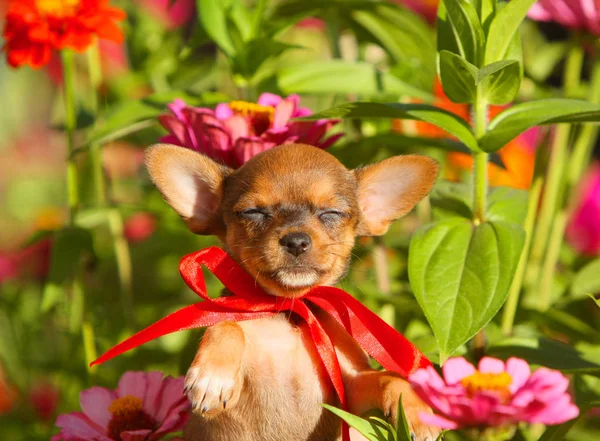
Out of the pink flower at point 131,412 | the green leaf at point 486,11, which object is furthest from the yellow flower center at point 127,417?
the green leaf at point 486,11

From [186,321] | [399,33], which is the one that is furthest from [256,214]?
[399,33]

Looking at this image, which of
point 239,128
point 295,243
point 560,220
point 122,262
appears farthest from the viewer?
point 122,262

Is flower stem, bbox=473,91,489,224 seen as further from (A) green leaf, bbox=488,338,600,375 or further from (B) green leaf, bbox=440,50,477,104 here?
(A) green leaf, bbox=488,338,600,375

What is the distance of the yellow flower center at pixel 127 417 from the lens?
50.6 inches

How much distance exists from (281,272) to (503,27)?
47 centimetres

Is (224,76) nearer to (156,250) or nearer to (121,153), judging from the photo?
(156,250)

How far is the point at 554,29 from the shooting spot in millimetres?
3670

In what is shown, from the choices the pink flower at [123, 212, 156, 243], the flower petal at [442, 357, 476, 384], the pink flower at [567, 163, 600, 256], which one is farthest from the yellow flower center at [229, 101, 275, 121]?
the pink flower at [567, 163, 600, 256]

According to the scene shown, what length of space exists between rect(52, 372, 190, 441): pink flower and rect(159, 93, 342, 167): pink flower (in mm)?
353

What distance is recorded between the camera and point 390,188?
4.57ft

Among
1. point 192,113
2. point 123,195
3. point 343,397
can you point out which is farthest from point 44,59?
point 123,195

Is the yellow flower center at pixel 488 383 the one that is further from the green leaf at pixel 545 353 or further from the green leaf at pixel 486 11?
the green leaf at pixel 486 11

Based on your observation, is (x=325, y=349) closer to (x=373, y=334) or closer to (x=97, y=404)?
(x=373, y=334)

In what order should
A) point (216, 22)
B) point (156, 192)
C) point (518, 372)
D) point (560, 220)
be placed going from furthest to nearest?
point (156, 192), point (560, 220), point (216, 22), point (518, 372)
